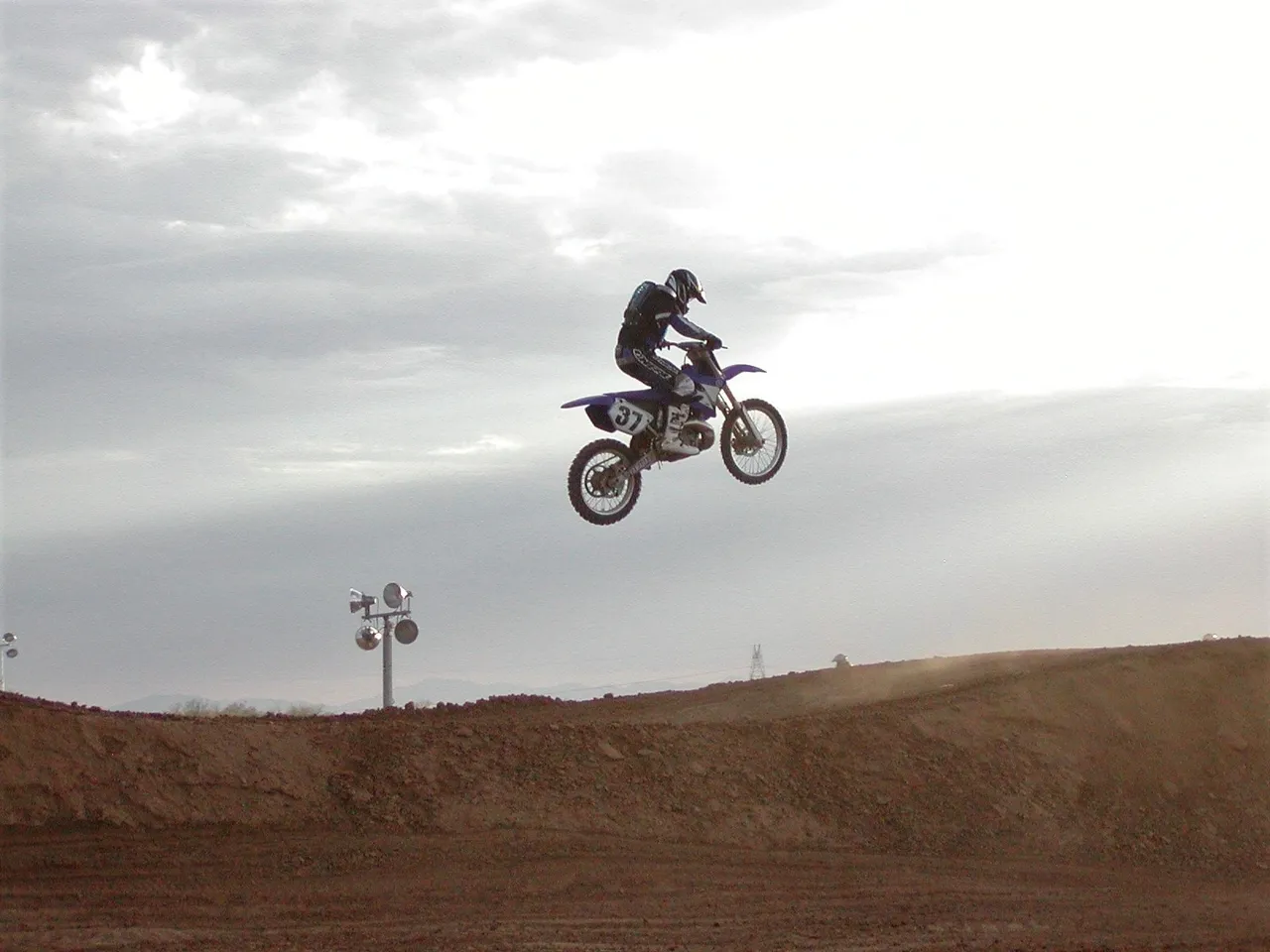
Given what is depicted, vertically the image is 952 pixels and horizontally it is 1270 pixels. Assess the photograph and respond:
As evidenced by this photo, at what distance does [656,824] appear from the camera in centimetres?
1778

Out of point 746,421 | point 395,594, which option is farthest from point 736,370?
point 395,594

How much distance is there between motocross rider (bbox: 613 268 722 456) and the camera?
17234 mm

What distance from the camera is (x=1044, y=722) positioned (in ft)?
71.0

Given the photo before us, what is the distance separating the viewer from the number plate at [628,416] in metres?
17.1

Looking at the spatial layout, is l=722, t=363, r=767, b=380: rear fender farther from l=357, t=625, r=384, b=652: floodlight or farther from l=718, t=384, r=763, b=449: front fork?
l=357, t=625, r=384, b=652: floodlight

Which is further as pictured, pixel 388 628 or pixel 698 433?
pixel 388 628

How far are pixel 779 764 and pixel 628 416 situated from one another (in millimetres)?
→ 5675

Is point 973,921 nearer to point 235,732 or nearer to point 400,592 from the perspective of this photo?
point 235,732

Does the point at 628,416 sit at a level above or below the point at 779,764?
above

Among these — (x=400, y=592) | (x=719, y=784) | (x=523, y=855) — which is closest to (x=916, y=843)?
(x=719, y=784)

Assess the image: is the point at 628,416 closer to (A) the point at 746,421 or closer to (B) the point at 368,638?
(A) the point at 746,421

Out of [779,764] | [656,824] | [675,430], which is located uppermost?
[675,430]

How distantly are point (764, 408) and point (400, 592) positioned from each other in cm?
1710

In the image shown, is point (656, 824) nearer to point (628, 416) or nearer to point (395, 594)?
point (628, 416)
